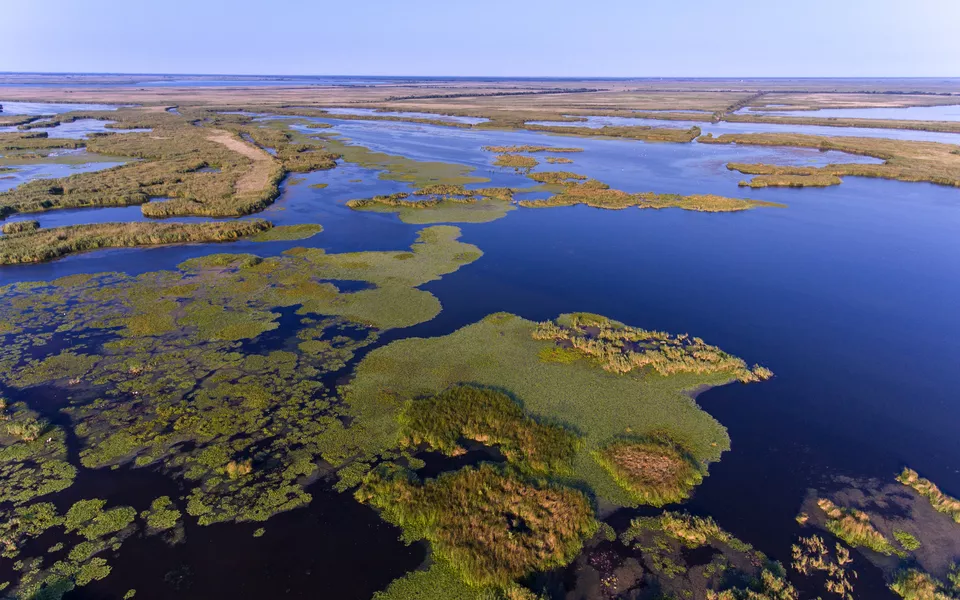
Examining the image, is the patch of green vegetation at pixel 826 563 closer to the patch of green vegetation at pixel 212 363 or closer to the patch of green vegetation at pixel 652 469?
the patch of green vegetation at pixel 652 469

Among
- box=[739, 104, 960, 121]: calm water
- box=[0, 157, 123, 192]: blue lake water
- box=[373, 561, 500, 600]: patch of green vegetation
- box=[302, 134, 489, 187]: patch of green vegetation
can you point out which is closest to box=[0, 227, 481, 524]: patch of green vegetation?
box=[373, 561, 500, 600]: patch of green vegetation

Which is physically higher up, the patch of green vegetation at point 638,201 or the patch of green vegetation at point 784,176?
the patch of green vegetation at point 784,176

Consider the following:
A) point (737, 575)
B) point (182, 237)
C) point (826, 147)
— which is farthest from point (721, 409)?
point (826, 147)

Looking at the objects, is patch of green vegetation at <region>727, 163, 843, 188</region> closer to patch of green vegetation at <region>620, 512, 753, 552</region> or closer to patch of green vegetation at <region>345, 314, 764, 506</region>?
patch of green vegetation at <region>345, 314, 764, 506</region>

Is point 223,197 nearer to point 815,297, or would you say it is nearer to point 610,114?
point 815,297

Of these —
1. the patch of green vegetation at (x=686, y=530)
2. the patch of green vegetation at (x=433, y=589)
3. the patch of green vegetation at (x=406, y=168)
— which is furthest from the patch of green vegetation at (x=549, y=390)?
the patch of green vegetation at (x=406, y=168)
